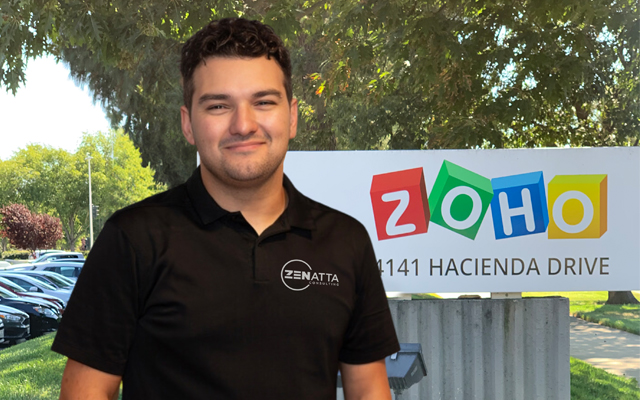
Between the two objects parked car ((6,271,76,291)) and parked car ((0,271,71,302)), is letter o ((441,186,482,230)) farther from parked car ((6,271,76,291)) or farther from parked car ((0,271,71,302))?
parked car ((6,271,76,291))

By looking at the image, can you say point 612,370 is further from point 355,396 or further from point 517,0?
point 355,396

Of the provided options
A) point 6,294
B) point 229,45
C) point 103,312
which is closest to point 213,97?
point 229,45

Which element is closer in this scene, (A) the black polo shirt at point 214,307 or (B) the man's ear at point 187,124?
(A) the black polo shirt at point 214,307

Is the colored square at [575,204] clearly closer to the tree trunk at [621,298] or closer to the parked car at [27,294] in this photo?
the parked car at [27,294]

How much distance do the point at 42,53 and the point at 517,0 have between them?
4.95m

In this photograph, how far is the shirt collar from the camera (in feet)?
5.73

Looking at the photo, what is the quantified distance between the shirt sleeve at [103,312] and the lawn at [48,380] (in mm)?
8096

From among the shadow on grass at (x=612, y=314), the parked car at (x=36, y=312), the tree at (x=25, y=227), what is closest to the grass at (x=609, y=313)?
the shadow on grass at (x=612, y=314)

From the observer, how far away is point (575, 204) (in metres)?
5.52

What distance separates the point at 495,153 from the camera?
5430 mm

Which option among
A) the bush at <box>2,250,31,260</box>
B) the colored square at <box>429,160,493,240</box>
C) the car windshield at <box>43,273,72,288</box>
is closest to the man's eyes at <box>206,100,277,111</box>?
the colored square at <box>429,160,493,240</box>

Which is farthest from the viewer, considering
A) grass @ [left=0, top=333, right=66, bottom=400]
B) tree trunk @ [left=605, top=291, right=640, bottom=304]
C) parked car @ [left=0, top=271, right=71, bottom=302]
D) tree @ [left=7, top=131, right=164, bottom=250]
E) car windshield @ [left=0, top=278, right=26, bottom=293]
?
tree @ [left=7, top=131, right=164, bottom=250]

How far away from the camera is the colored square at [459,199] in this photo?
17.8 ft

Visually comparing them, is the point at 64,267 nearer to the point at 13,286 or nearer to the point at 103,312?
the point at 13,286
